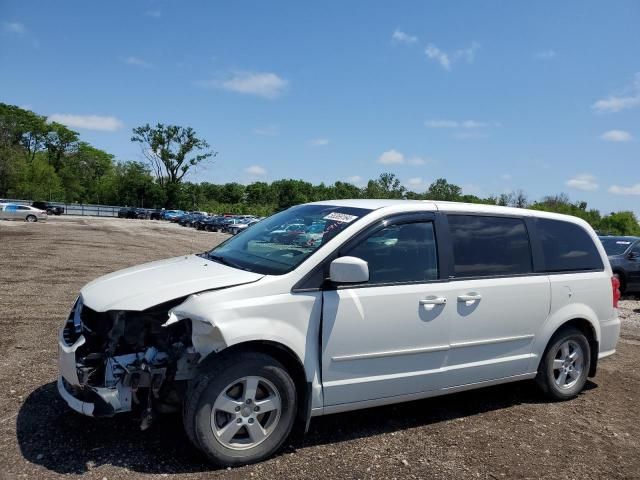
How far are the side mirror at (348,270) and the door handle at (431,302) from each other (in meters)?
0.69

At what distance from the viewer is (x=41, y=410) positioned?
4.13 meters

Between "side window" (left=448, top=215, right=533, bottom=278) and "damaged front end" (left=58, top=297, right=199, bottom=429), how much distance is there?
7.66 feet

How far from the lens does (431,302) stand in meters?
4.10

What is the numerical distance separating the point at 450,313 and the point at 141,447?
2529 mm

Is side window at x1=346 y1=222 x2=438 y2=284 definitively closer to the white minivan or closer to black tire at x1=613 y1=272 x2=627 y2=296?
the white minivan

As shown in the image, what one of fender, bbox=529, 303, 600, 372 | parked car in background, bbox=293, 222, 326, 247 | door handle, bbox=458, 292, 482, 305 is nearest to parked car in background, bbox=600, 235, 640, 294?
fender, bbox=529, 303, 600, 372

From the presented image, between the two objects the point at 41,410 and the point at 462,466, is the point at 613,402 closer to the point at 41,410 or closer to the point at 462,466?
the point at 462,466

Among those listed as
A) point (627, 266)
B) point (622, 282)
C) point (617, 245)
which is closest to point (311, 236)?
point (622, 282)

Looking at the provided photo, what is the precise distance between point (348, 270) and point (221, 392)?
45.9 inches

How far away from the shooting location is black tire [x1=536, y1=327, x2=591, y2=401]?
4965mm

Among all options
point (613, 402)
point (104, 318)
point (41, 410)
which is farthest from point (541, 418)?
point (41, 410)

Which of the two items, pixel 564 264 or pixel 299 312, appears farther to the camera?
pixel 564 264

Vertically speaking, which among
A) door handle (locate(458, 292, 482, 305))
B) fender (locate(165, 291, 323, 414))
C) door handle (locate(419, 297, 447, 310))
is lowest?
fender (locate(165, 291, 323, 414))

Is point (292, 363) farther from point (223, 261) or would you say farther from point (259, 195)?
point (259, 195)
